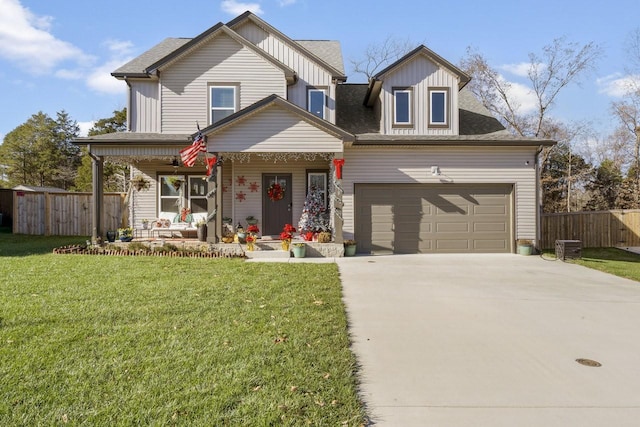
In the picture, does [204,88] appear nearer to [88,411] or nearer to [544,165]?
[88,411]

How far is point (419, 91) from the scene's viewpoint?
12297mm

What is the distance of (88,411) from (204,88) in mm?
11504

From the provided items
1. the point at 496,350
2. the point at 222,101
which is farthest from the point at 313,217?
the point at 496,350

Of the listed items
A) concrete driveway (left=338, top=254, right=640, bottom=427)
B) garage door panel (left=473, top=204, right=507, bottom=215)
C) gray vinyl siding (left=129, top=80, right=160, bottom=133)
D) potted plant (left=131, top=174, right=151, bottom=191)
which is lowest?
concrete driveway (left=338, top=254, right=640, bottom=427)

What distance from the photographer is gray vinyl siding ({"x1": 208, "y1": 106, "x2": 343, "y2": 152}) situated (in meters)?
10.6

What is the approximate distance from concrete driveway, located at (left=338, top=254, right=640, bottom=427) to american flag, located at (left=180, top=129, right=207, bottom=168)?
18.2ft

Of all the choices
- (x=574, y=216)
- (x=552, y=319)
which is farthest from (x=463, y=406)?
(x=574, y=216)

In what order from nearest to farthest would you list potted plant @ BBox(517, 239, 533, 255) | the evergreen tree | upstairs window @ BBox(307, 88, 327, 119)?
potted plant @ BBox(517, 239, 533, 255), upstairs window @ BBox(307, 88, 327, 119), the evergreen tree

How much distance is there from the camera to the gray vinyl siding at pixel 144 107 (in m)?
12.3

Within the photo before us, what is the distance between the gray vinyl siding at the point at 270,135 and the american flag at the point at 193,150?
0.30 metres

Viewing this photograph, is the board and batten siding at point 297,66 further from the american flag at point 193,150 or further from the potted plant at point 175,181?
the potted plant at point 175,181

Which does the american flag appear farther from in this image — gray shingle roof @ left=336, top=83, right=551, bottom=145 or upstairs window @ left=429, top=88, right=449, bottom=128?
upstairs window @ left=429, top=88, right=449, bottom=128

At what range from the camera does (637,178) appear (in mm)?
21906

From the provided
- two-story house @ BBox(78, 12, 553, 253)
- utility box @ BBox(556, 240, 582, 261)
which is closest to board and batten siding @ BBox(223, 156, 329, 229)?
two-story house @ BBox(78, 12, 553, 253)
